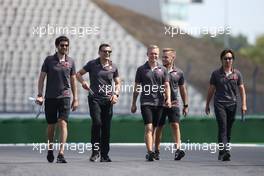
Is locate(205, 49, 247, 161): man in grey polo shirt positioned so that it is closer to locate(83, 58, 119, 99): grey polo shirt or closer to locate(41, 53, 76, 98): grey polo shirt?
locate(83, 58, 119, 99): grey polo shirt

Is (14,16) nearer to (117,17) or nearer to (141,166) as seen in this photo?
(117,17)

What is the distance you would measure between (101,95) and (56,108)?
0.69m

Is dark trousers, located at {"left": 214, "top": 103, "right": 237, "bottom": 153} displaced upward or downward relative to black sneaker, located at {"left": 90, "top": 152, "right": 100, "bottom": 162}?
upward

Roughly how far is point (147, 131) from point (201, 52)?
55110mm

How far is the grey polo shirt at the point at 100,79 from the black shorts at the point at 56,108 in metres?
0.50

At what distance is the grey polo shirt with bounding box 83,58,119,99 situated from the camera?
44.7 ft

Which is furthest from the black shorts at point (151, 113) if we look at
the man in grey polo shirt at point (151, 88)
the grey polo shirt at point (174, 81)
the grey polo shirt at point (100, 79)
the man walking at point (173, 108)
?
the grey polo shirt at point (100, 79)

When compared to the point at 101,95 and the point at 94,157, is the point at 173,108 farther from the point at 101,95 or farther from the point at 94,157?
the point at 94,157

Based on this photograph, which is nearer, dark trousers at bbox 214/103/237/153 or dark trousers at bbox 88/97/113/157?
dark trousers at bbox 88/97/113/157

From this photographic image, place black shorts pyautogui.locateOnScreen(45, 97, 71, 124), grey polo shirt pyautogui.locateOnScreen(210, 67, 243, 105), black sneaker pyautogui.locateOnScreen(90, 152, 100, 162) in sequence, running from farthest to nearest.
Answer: grey polo shirt pyautogui.locateOnScreen(210, 67, 243, 105), black sneaker pyautogui.locateOnScreen(90, 152, 100, 162), black shorts pyautogui.locateOnScreen(45, 97, 71, 124)

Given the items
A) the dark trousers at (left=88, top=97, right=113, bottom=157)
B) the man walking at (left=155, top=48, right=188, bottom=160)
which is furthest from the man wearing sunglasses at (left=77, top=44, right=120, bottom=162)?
the man walking at (left=155, top=48, right=188, bottom=160)

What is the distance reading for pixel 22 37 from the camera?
50.6 metres

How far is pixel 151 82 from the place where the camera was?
45.9ft

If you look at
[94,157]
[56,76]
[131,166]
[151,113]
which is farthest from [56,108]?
[151,113]
